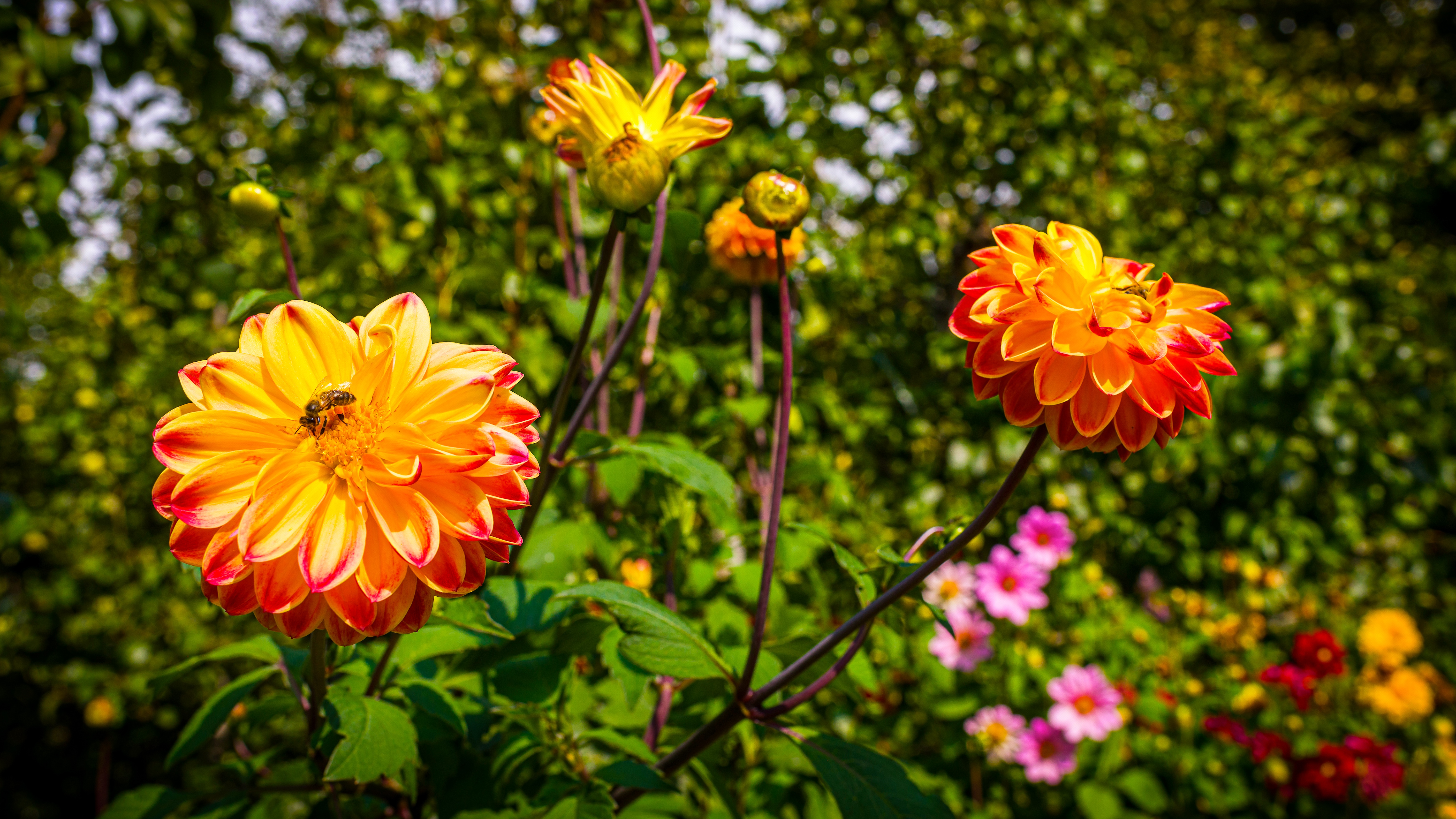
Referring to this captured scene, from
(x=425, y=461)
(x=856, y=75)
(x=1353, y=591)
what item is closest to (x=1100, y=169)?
(x=856, y=75)

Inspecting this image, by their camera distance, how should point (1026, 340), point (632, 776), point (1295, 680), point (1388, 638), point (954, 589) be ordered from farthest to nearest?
1. point (1388, 638)
2. point (1295, 680)
3. point (954, 589)
4. point (632, 776)
5. point (1026, 340)

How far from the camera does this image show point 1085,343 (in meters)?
0.64

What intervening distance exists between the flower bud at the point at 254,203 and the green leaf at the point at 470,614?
48 centimetres

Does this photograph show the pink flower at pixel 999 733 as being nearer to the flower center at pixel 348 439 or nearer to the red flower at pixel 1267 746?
the red flower at pixel 1267 746

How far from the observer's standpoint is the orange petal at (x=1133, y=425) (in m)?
0.66

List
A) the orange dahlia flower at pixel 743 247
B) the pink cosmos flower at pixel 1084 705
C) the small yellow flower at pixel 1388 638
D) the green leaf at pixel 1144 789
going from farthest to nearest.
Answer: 1. the small yellow flower at pixel 1388 638
2. the green leaf at pixel 1144 789
3. the pink cosmos flower at pixel 1084 705
4. the orange dahlia flower at pixel 743 247

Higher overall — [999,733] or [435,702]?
[435,702]

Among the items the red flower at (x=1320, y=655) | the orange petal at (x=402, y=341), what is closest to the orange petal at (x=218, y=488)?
the orange petal at (x=402, y=341)

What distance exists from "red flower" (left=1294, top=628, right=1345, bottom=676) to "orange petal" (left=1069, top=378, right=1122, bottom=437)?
188cm

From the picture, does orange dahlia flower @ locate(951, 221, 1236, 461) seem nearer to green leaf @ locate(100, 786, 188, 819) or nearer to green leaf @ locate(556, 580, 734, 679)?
green leaf @ locate(556, 580, 734, 679)

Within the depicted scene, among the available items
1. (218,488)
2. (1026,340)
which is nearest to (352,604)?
(218,488)

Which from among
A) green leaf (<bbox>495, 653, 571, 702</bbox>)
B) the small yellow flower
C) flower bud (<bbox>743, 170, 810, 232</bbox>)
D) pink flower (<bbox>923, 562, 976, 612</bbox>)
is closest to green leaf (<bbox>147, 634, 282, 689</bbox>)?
green leaf (<bbox>495, 653, 571, 702</bbox>)

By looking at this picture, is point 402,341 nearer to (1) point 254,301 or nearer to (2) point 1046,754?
(1) point 254,301

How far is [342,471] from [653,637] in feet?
1.10
